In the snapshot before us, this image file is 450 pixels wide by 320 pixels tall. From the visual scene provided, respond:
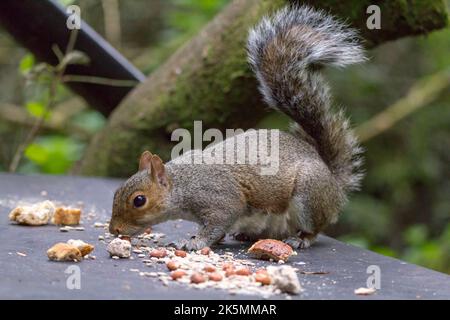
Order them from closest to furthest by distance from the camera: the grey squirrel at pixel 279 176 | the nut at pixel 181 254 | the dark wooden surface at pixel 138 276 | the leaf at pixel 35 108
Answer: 1. the dark wooden surface at pixel 138 276
2. the nut at pixel 181 254
3. the grey squirrel at pixel 279 176
4. the leaf at pixel 35 108

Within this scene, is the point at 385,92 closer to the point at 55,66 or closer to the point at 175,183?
the point at 55,66

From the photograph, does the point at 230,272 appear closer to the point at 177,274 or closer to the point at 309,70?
the point at 177,274

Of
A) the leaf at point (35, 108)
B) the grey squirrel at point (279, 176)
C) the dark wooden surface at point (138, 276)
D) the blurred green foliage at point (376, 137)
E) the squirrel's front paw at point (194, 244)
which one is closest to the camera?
the dark wooden surface at point (138, 276)

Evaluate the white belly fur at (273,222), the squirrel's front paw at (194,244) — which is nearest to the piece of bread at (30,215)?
the squirrel's front paw at (194,244)

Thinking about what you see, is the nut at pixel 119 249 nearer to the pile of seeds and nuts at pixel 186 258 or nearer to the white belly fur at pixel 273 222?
the pile of seeds and nuts at pixel 186 258

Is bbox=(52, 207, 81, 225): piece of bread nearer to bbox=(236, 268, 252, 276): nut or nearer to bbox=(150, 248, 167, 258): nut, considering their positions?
bbox=(150, 248, 167, 258): nut
